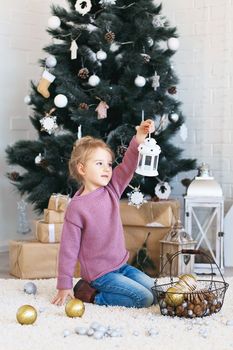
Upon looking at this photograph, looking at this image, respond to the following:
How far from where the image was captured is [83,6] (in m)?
3.40

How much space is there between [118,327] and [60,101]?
4.92ft

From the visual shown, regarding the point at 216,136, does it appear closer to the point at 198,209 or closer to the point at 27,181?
the point at 198,209

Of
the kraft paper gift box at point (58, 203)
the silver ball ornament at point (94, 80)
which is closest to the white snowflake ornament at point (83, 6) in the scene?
the silver ball ornament at point (94, 80)

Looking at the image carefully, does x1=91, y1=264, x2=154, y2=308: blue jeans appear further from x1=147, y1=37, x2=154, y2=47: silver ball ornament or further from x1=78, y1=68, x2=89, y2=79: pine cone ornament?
x1=147, y1=37, x2=154, y2=47: silver ball ornament

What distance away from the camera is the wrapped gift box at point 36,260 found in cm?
317

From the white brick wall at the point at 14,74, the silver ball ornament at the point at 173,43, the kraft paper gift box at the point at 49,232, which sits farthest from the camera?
the white brick wall at the point at 14,74

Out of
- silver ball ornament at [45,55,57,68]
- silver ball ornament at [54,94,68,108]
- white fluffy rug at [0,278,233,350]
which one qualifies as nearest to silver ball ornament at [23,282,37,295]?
white fluffy rug at [0,278,233,350]

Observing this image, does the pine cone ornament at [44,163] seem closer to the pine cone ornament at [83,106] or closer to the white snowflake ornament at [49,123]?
the white snowflake ornament at [49,123]

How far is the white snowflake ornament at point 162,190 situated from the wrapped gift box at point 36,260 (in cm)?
62

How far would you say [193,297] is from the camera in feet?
7.41

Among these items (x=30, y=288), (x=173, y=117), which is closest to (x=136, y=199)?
(x=173, y=117)

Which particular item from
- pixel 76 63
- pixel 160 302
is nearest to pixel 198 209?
pixel 76 63

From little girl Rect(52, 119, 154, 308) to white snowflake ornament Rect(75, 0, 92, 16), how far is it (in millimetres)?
1031

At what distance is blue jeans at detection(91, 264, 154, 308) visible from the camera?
8.05 ft
